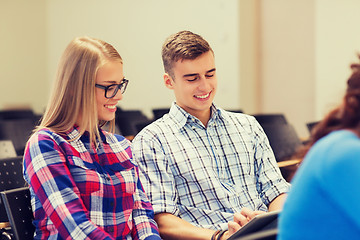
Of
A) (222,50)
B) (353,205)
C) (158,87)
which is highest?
(353,205)

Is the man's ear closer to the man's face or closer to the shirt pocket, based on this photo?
the man's face

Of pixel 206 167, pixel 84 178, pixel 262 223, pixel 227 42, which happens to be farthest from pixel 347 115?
pixel 227 42

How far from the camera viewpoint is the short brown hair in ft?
6.90

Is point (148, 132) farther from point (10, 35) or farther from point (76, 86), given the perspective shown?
point (10, 35)

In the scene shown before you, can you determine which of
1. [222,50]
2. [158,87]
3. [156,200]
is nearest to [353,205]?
[156,200]

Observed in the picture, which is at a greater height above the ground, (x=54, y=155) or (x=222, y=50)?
(x=54, y=155)

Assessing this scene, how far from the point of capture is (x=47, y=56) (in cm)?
982

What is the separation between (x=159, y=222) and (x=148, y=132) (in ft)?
1.13

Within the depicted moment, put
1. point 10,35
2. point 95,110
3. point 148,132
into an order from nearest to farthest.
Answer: point 95,110 < point 148,132 < point 10,35

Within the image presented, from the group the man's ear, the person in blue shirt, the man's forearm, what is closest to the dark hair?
the person in blue shirt

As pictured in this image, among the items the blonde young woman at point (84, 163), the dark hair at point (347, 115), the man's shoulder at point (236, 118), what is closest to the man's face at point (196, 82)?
the man's shoulder at point (236, 118)

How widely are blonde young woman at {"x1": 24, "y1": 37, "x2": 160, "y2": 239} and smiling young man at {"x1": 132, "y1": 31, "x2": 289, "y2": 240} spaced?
108mm

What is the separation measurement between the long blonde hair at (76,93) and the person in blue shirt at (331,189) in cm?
96

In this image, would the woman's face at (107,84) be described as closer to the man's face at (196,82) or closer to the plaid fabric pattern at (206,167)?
the plaid fabric pattern at (206,167)
